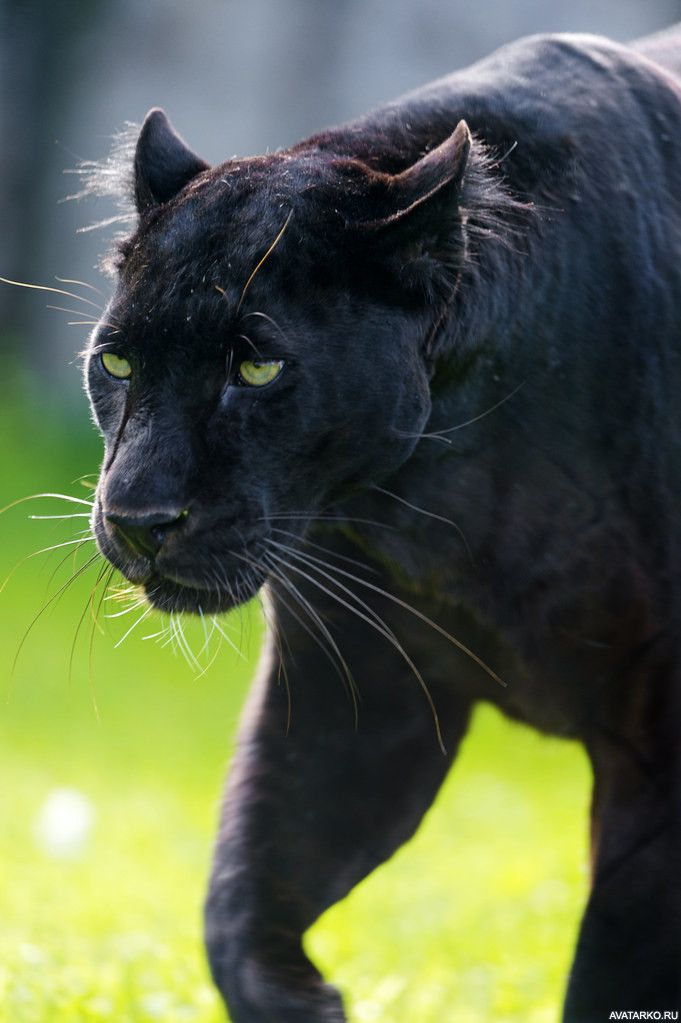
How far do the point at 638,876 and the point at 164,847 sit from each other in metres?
3.61

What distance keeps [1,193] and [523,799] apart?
21.1 ft

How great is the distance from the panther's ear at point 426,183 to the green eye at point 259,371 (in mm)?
306

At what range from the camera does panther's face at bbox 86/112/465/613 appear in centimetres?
258

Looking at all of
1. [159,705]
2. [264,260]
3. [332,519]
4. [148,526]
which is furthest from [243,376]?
[159,705]

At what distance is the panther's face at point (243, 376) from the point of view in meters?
2.58

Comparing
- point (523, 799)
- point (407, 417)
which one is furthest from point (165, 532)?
point (523, 799)

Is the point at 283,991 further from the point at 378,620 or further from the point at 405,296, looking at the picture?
the point at 405,296

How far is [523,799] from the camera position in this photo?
24.0 feet

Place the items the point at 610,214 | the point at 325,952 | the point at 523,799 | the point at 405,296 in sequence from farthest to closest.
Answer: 1. the point at 523,799
2. the point at 325,952
3. the point at 610,214
4. the point at 405,296

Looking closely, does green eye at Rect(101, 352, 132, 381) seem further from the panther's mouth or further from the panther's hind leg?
the panther's hind leg

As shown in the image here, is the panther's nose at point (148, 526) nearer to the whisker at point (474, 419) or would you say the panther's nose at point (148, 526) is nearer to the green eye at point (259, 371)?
the green eye at point (259, 371)

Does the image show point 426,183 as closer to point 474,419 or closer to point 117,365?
point 474,419

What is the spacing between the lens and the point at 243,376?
2617 millimetres

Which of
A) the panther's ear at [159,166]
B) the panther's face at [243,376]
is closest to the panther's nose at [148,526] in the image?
the panther's face at [243,376]
